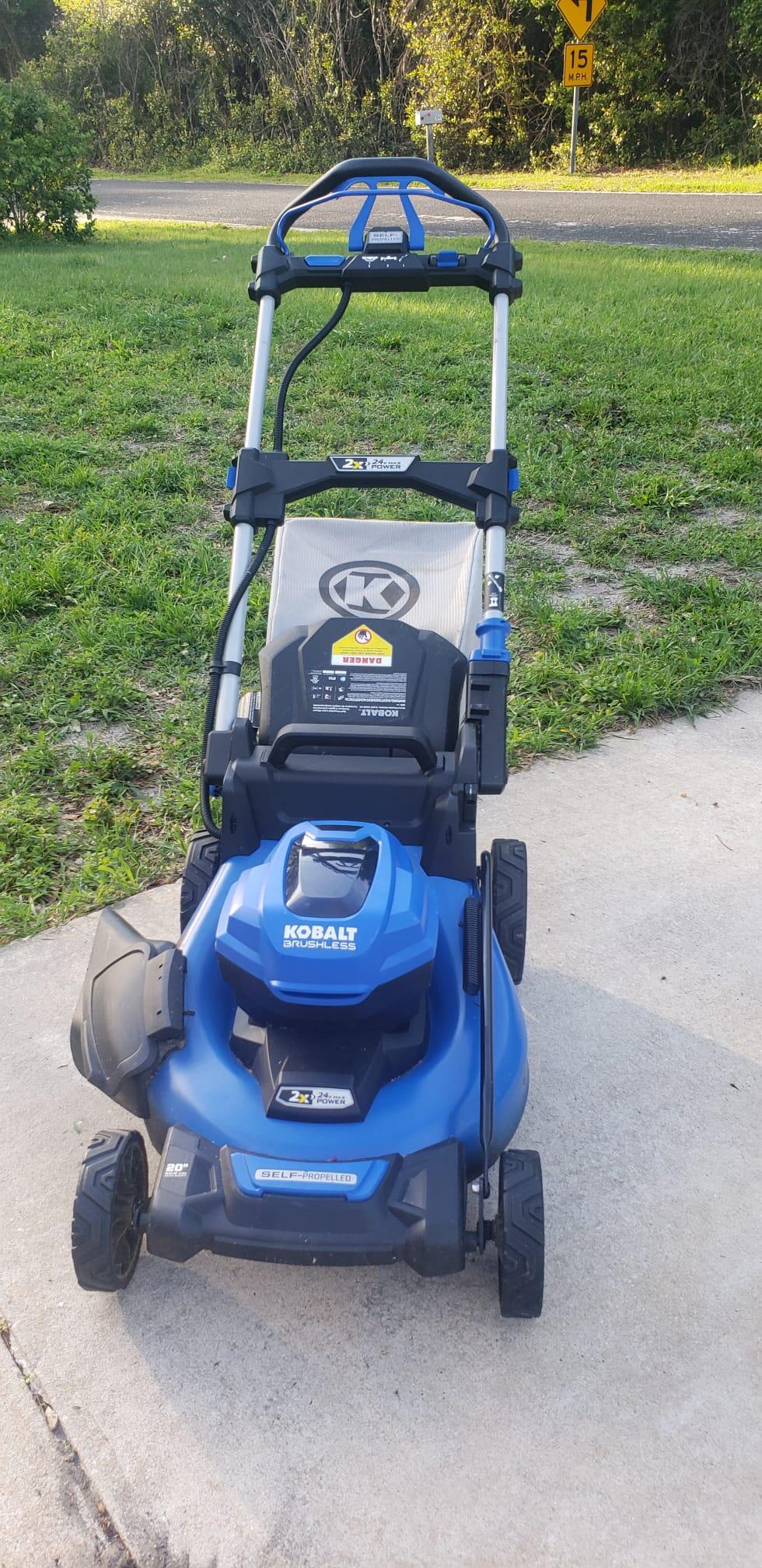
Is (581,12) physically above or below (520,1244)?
above

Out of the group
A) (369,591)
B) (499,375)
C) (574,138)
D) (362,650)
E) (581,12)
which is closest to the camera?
(362,650)

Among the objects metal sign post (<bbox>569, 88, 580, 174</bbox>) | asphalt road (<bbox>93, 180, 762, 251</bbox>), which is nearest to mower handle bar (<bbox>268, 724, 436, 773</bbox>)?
asphalt road (<bbox>93, 180, 762, 251</bbox>)

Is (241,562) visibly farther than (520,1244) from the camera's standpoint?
Yes

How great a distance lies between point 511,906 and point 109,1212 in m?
1.07

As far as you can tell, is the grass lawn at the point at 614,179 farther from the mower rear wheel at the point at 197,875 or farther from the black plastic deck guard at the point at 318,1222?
the black plastic deck guard at the point at 318,1222

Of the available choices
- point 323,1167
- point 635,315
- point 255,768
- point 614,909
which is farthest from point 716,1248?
point 635,315

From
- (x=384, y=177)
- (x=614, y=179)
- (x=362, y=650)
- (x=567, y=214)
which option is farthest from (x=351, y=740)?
(x=614, y=179)

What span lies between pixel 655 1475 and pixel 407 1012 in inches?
28.6

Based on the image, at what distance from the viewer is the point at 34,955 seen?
2.62 m

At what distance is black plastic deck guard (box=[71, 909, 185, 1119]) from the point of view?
1869mm

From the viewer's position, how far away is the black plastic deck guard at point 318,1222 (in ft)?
5.52

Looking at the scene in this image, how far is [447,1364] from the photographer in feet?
5.85

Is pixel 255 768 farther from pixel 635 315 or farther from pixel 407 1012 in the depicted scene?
pixel 635 315

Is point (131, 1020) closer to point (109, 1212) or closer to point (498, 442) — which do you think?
point (109, 1212)
